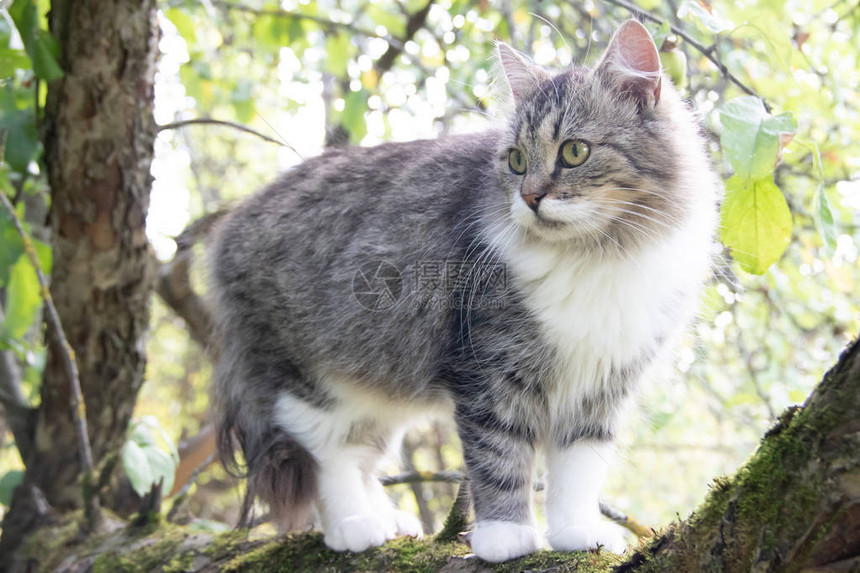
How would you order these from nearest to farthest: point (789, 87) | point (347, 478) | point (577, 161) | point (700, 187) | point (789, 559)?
1. point (789, 559)
2. point (577, 161)
3. point (700, 187)
4. point (347, 478)
5. point (789, 87)

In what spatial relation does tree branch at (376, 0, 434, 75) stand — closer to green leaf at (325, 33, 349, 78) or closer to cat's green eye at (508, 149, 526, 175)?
green leaf at (325, 33, 349, 78)

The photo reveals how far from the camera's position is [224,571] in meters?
2.26

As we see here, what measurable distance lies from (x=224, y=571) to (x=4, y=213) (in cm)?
147

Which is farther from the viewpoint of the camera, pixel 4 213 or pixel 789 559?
pixel 4 213

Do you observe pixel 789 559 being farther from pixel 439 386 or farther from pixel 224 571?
pixel 224 571

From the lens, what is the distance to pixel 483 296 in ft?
7.43

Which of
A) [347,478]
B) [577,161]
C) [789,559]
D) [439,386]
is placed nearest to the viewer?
[789,559]

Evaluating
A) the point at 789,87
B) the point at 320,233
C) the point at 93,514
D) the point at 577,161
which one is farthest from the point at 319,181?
the point at 789,87

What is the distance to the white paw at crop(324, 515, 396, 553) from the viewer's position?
224 cm

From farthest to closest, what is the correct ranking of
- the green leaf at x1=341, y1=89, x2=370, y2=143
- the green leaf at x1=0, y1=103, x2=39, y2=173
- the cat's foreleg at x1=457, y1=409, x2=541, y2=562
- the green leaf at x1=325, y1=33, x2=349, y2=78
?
the green leaf at x1=325, y1=33, x2=349, y2=78, the green leaf at x1=341, y1=89, x2=370, y2=143, the green leaf at x1=0, y1=103, x2=39, y2=173, the cat's foreleg at x1=457, y1=409, x2=541, y2=562

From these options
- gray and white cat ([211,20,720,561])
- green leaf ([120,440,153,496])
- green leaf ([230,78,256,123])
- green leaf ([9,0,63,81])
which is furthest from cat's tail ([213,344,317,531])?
green leaf ([230,78,256,123])

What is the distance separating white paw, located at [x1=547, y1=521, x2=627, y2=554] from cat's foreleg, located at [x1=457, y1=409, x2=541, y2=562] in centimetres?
7

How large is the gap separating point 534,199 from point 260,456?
1.42 meters

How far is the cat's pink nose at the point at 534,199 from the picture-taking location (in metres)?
2.03
